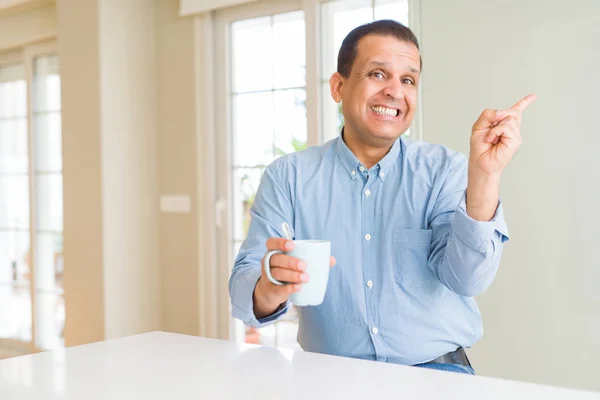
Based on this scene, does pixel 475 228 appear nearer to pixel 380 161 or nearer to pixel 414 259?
pixel 414 259

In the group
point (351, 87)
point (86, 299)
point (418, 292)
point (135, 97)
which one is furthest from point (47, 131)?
point (418, 292)

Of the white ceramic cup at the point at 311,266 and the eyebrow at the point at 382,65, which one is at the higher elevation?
the eyebrow at the point at 382,65

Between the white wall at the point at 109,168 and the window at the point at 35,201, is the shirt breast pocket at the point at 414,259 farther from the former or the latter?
the window at the point at 35,201

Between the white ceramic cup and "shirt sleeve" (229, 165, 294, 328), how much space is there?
0.24 m

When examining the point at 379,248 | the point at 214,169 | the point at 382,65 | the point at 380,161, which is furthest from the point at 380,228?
the point at 214,169

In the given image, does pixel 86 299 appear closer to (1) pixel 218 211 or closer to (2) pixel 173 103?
(1) pixel 218 211

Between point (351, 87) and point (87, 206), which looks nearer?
point (351, 87)

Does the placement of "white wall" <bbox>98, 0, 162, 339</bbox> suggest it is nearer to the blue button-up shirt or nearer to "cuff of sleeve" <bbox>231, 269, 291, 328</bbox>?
the blue button-up shirt

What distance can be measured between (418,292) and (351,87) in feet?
1.81

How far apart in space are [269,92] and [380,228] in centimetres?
201

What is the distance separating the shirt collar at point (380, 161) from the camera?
1.57 meters

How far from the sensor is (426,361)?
1442mm

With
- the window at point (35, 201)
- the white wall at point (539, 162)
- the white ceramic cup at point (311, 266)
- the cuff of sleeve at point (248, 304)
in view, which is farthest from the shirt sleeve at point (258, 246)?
the window at point (35, 201)

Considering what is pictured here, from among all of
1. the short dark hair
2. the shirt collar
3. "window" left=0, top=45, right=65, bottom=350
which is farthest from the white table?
"window" left=0, top=45, right=65, bottom=350
